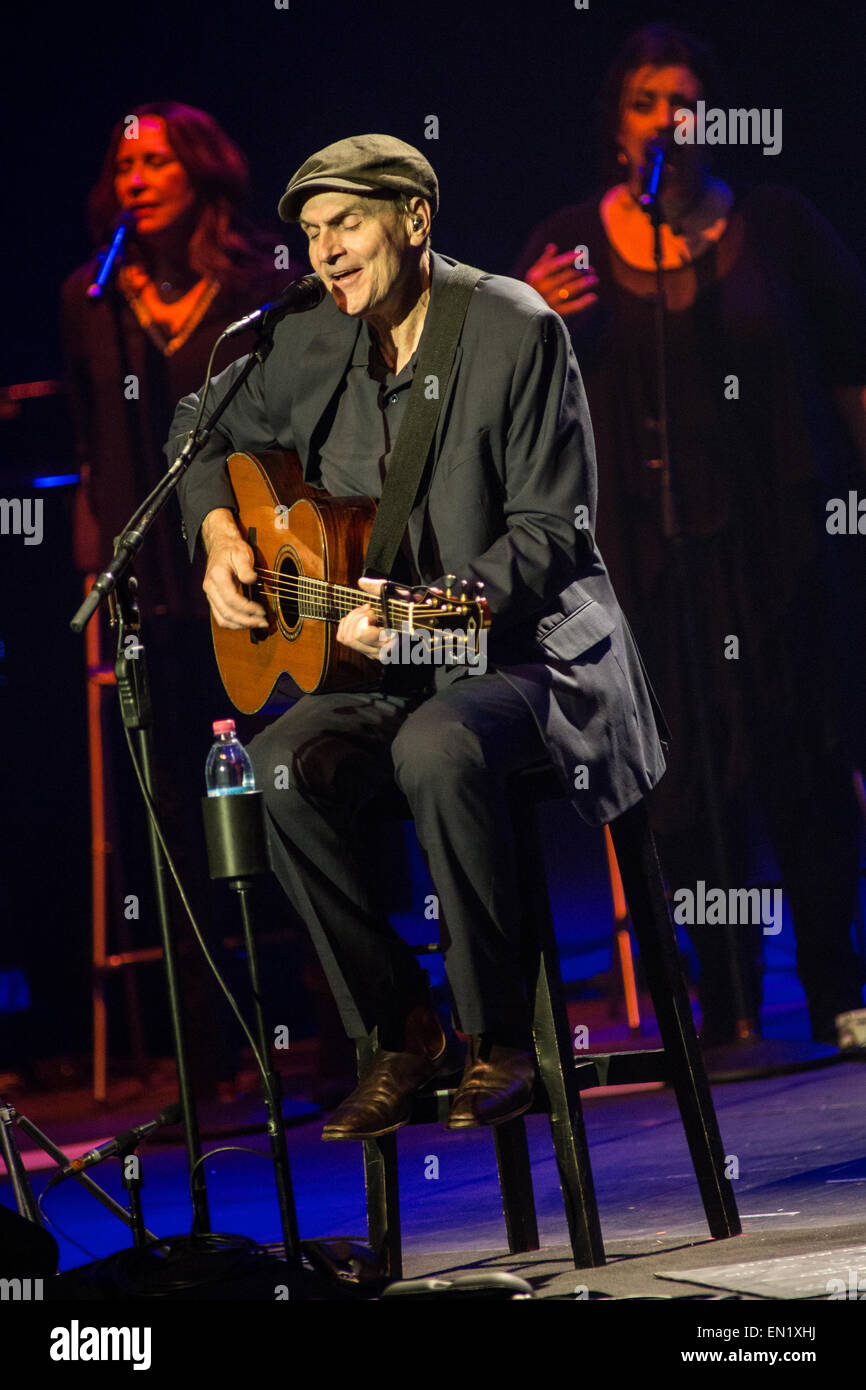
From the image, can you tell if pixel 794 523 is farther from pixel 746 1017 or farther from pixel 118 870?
pixel 118 870

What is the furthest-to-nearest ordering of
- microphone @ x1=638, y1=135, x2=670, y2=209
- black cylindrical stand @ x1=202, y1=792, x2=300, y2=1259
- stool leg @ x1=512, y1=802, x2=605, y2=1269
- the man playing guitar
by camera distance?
1. microphone @ x1=638, y1=135, x2=670, y2=209
2. stool leg @ x1=512, y1=802, x2=605, y2=1269
3. the man playing guitar
4. black cylindrical stand @ x1=202, y1=792, x2=300, y2=1259

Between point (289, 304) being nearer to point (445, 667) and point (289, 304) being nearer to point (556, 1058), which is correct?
point (445, 667)

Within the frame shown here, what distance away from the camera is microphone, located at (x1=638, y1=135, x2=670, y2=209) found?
4793 mm

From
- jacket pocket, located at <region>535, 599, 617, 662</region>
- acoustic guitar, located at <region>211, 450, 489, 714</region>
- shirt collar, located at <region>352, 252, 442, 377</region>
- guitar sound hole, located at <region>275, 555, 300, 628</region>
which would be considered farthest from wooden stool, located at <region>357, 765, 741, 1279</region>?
shirt collar, located at <region>352, 252, 442, 377</region>

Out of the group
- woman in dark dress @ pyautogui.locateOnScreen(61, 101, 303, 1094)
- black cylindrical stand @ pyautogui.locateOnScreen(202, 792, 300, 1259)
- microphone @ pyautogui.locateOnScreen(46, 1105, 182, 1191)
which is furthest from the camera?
woman in dark dress @ pyautogui.locateOnScreen(61, 101, 303, 1094)


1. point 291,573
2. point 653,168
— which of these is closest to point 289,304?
point 291,573

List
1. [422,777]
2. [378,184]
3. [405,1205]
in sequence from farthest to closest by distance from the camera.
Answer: [405,1205] < [378,184] < [422,777]

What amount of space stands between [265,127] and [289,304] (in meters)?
2.33

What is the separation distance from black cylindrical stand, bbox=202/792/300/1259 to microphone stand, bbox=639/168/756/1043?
2583 millimetres

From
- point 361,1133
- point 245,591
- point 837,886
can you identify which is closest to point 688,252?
point 837,886

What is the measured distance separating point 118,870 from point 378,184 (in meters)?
2.88

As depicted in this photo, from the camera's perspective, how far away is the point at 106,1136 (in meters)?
4.78

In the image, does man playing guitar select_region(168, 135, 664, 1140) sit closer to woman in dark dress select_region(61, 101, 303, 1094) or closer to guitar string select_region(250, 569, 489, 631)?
guitar string select_region(250, 569, 489, 631)

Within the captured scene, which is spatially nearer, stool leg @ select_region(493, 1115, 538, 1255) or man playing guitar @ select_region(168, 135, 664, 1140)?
man playing guitar @ select_region(168, 135, 664, 1140)
